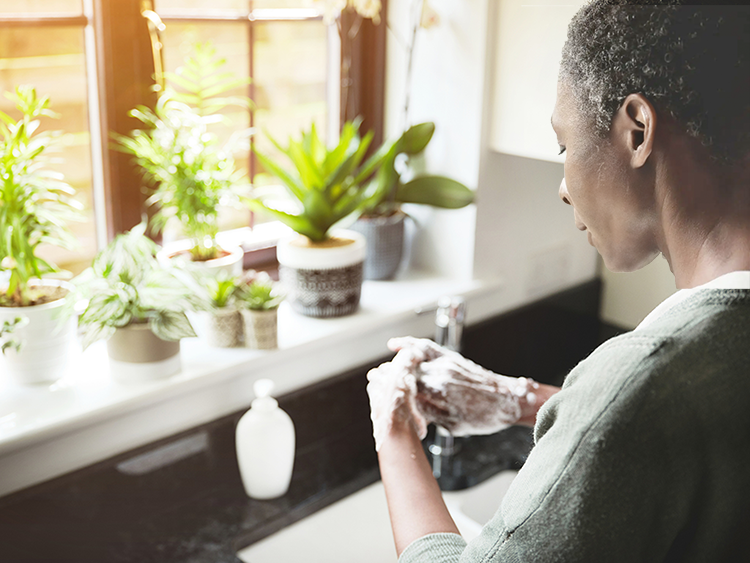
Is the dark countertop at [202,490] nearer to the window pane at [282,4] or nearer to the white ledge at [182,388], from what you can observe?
the white ledge at [182,388]

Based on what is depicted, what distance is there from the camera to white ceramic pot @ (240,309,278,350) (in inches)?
50.3

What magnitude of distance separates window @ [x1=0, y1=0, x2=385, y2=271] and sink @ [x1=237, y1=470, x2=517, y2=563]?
0.58 meters

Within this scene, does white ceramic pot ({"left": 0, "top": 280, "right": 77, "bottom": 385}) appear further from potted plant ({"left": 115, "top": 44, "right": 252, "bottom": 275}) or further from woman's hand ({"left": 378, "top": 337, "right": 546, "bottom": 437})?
woman's hand ({"left": 378, "top": 337, "right": 546, "bottom": 437})

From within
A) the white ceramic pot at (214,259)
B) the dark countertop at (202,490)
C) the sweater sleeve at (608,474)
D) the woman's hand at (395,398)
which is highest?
the sweater sleeve at (608,474)

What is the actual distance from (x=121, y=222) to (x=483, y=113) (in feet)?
2.24

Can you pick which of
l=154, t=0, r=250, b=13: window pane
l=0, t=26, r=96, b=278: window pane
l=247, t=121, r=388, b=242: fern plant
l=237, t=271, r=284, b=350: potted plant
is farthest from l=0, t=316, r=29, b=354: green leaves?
l=154, t=0, r=250, b=13: window pane

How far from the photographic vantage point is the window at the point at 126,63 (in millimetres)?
1211

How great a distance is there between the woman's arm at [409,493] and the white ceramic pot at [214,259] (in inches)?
21.6

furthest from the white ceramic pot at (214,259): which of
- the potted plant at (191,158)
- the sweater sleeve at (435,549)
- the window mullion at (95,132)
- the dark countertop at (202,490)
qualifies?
the sweater sleeve at (435,549)

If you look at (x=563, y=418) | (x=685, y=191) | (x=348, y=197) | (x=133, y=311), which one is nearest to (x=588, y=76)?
(x=685, y=191)

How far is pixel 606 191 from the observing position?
60 cm

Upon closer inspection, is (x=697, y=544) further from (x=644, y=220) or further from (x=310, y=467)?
(x=310, y=467)

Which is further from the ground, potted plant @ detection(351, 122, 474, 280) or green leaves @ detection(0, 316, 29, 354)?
potted plant @ detection(351, 122, 474, 280)

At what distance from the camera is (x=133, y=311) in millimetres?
1110
